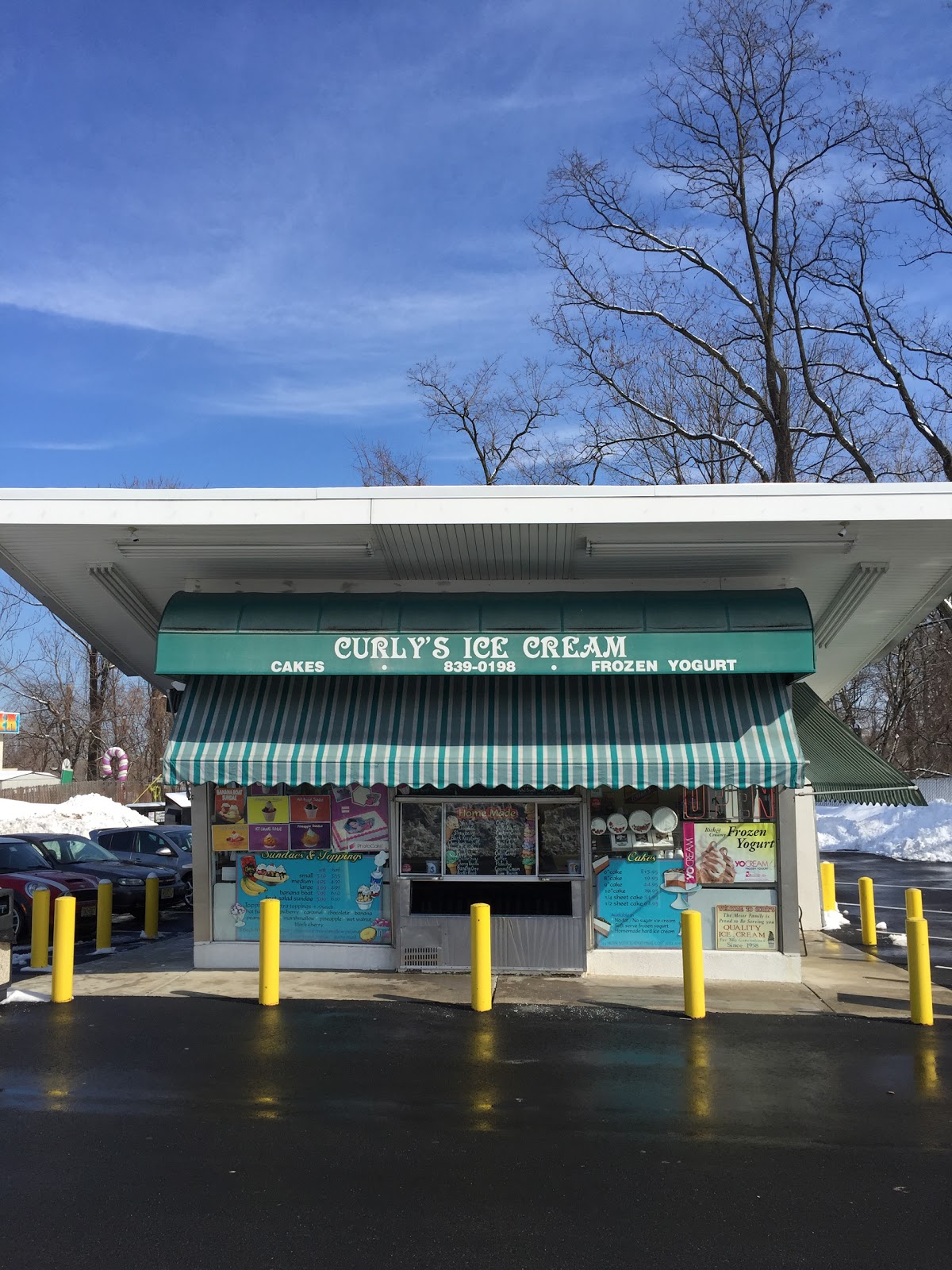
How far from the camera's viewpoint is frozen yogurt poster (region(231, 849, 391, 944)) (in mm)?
11734

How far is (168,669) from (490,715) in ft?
11.4

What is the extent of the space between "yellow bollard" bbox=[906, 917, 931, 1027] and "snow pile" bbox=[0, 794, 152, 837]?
24248mm

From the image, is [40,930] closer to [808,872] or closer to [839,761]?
[839,761]

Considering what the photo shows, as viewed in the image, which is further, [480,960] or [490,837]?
[490,837]

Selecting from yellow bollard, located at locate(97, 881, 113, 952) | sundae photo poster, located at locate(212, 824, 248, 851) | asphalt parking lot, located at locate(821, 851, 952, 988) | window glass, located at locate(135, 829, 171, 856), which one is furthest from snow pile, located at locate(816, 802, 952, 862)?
sundae photo poster, located at locate(212, 824, 248, 851)

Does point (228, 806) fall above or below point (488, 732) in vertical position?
below

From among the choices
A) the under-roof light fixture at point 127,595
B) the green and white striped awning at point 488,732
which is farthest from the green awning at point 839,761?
the under-roof light fixture at point 127,595

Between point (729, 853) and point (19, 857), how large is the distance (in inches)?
473

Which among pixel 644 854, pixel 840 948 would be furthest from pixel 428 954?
pixel 840 948

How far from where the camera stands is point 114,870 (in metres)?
17.8

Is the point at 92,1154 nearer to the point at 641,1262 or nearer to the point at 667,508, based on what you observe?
the point at 641,1262

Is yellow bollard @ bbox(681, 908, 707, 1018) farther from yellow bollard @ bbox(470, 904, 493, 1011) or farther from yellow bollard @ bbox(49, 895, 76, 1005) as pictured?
yellow bollard @ bbox(49, 895, 76, 1005)

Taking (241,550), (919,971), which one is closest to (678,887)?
(919,971)

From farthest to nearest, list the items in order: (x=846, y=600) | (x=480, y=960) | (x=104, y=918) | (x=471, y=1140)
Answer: (x=104, y=918)
(x=846, y=600)
(x=480, y=960)
(x=471, y=1140)
